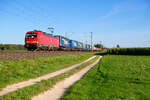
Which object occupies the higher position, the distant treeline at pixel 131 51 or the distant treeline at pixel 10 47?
the distant treeline at pixel 10 47

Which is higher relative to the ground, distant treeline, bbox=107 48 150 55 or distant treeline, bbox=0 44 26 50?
distant treeline, bbox=0 44 26 50

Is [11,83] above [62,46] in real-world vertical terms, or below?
below

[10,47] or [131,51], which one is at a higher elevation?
[10,47]

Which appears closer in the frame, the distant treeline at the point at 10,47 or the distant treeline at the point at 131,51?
the distant treeline at the point at 10,47

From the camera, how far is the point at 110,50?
49688 mm

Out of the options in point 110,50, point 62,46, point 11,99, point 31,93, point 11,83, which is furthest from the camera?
point 110,50

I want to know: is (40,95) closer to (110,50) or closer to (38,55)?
(38,55)

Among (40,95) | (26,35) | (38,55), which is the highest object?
(26,35)

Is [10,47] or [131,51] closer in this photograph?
[10,47]

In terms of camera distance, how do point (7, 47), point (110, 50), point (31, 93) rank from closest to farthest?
point (31, 93)
point (7, 47)
point (110, 50)

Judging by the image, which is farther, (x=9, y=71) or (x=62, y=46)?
(x=62, y=46)

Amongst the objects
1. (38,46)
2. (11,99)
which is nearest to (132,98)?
(11,99)

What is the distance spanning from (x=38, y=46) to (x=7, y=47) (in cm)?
2360

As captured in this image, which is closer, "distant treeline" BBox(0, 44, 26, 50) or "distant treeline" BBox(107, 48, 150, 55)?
"distant treeline" BBox(0, 44, 26, 50)
